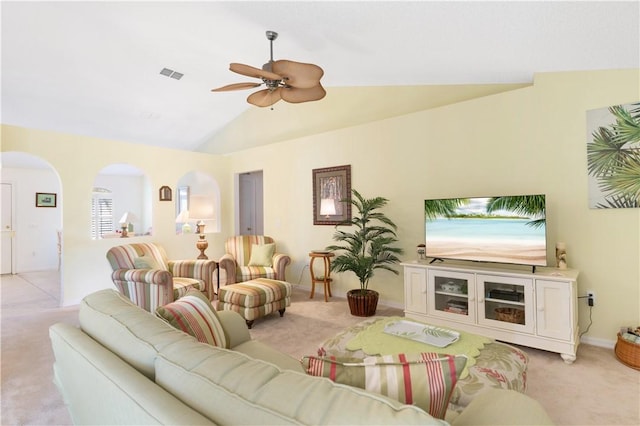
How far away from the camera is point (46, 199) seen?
290 inches

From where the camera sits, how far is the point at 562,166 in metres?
3.12

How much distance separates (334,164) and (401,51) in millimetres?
2119

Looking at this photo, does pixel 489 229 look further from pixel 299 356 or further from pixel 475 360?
pixel 299 356

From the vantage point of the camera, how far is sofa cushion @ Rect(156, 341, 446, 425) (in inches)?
24.1

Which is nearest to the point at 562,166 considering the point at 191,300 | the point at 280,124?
the point at 191,300

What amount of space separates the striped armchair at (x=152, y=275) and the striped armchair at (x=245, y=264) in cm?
25

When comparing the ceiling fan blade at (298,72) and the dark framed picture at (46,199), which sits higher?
the ceiling fan blade at (298,72)

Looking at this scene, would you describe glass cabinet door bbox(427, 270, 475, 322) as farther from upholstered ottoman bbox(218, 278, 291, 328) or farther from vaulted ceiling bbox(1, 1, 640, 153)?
vaulted ceiling bbox(1, 1, 640, 153)

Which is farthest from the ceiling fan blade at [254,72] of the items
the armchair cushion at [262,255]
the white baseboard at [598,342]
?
the white baseboard at [598,342]

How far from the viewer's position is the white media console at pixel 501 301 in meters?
2.70

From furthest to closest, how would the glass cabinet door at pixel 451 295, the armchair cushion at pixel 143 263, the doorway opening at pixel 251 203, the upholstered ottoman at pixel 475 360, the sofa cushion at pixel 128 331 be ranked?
the doorway opening at pixel 251 203, the armchair cushion at pixel 143 263, the glass cabinet door at pixel 451 295, the upholstered ottoman at pixel 475 360, the sofa cushion at pixel 128 331

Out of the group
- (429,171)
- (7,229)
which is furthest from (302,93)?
(7,229)

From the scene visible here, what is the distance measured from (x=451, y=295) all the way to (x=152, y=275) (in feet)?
10.5

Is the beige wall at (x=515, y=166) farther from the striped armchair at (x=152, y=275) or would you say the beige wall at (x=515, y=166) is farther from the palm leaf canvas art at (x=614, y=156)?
the striped armchair at (x=152, y=275)
